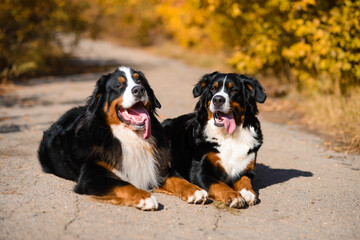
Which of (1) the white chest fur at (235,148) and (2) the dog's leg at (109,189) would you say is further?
(1) the white chest fur at (235,148)

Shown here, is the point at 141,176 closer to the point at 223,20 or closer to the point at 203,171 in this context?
the point at 203,171

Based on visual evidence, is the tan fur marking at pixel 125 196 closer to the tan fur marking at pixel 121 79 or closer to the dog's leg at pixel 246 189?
the dog's leg at pixel 246 189

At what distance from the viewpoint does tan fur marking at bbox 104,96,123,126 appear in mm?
4723

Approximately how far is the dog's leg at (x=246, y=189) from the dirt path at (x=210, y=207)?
10 cm

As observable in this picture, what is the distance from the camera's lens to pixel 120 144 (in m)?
4.80

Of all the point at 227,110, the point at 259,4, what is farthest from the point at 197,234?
the point at 259,4

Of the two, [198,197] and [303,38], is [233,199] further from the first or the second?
[303,38]

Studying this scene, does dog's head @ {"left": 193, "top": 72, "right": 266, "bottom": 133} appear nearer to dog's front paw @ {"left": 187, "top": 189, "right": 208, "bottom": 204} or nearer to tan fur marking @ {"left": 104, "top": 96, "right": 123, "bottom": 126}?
dog's front paw @ {"left": 187, "top": 189, "right": 208, "bottom": 204}

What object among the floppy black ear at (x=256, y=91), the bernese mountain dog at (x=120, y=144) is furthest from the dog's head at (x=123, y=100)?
the floppy black ear at (x=256, y=91)

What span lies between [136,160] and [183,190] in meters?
0.65

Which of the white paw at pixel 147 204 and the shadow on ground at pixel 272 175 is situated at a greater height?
the white paw at pixel 147 204

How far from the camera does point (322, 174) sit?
19.5 ft

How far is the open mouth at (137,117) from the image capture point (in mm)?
4746

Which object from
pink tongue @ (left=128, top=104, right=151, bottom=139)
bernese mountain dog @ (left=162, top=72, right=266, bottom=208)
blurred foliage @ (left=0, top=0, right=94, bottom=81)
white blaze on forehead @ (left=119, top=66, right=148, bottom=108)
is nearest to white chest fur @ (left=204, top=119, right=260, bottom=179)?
bernese mountain dog @ (left=162, top=72, right=266, bottom=208)
